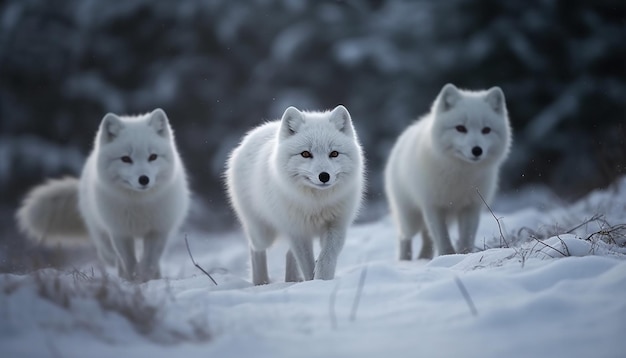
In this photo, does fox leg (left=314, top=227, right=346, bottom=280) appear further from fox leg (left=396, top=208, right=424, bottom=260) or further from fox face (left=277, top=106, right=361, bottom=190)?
fox leg (left=396, top=208, right=424, bottom=260)

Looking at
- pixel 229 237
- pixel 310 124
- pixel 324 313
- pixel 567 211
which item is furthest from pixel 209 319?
pixel 229 237

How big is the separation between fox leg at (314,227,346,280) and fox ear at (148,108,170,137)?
2101mm

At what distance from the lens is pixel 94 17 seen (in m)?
14.6

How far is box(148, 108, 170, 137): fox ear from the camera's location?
19.3 ft

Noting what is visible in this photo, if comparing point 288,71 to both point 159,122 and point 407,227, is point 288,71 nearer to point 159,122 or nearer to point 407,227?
point 407,227

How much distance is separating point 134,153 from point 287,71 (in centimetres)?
949

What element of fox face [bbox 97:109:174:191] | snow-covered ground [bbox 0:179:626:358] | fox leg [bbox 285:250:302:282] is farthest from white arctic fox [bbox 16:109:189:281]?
snow-covered ground [bbox 0:179:626:358]

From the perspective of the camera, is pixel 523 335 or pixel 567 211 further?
pixel 567 211

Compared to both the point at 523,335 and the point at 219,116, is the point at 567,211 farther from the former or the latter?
the point at 219,116

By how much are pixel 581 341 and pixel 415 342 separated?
660 millimetres

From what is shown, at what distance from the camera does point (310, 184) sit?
4.39m

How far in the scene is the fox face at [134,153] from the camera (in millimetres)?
5480

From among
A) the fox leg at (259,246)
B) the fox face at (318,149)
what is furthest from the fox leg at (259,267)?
the fox face at (318,149)

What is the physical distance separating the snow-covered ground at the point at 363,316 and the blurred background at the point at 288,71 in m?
9.44
